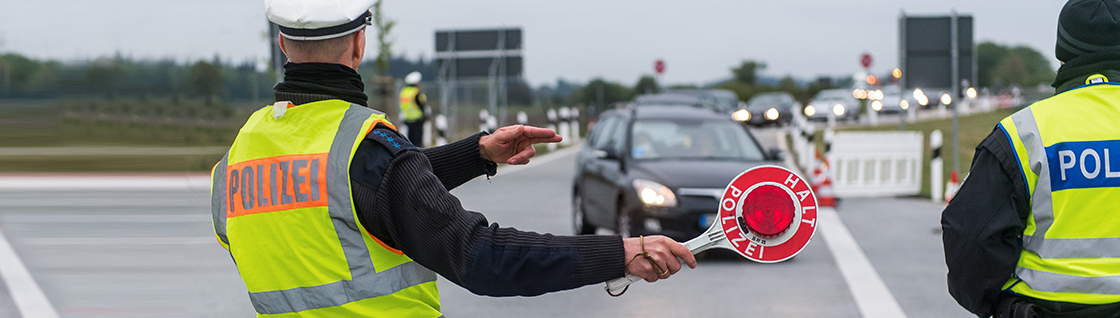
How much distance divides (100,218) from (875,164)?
435 inches

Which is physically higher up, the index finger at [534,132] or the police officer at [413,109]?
the index finger at [534,132]

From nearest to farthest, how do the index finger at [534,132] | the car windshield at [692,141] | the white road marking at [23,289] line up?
the index finger at [534,132]
the white road marking at [23,289]
the car windshield at [692,141]

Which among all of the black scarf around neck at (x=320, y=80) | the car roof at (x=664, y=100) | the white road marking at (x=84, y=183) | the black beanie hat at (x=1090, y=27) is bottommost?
the white road marking at (x=84, y=183)

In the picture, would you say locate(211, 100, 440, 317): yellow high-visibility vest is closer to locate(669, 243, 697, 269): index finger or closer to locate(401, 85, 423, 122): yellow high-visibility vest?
locate(669, 243, 697, 269): index finger

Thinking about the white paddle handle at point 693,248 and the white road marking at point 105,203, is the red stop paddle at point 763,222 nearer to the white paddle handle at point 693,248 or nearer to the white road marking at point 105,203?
the white paddle handle at point 693,248

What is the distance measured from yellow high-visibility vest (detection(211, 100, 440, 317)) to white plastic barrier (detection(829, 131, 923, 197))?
1342 cm

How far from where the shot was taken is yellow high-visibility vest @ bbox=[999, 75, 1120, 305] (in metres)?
2.73

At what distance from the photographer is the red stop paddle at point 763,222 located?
2.00 m

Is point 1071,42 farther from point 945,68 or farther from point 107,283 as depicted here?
point 945,68

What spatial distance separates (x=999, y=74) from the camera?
128250 millimetres

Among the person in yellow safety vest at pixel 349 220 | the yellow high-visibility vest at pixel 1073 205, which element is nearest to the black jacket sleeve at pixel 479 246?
the person in yellow safety vest at pixel 349 220

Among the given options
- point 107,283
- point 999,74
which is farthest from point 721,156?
point 999,74

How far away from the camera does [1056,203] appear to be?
275cm

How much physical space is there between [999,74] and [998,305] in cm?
13755
